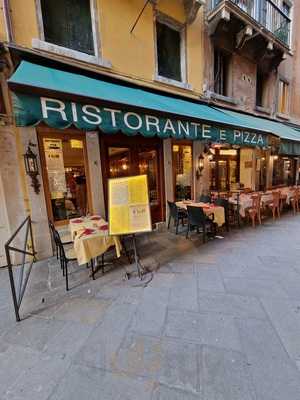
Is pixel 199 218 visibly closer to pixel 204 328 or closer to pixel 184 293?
pixel 184 293

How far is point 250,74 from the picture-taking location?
8570mm

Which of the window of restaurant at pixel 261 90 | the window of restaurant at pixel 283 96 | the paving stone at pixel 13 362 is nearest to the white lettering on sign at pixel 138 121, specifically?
the paving stone at pixel 13 362

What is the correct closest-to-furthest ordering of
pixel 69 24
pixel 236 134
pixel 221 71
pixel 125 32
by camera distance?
pixel 69 24, pixel 236 134, pixel 125 32, pixel 221 71

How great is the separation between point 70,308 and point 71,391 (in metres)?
1.21

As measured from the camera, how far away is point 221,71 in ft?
25.8

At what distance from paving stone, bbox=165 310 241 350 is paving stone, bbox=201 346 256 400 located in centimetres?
12

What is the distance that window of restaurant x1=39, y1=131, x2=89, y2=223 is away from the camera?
459cm

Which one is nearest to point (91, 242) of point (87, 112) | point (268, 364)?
point (87, 112)

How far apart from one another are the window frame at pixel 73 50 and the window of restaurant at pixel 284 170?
9.81 meters

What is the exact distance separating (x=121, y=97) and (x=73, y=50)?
2.12 metres

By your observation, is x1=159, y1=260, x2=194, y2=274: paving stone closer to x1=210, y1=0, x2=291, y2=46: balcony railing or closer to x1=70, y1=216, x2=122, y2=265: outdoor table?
x1=70, y1=216, x2=122, y2=265: outdoor table

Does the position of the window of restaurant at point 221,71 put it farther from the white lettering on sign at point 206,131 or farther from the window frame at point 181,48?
the white lettering on sign at point 206,131

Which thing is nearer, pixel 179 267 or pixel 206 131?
pixel 179 267

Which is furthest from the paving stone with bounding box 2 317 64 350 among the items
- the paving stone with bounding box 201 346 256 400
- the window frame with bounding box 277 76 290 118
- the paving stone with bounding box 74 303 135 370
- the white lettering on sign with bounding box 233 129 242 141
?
the window frame with bounding box 277 76 290 118
